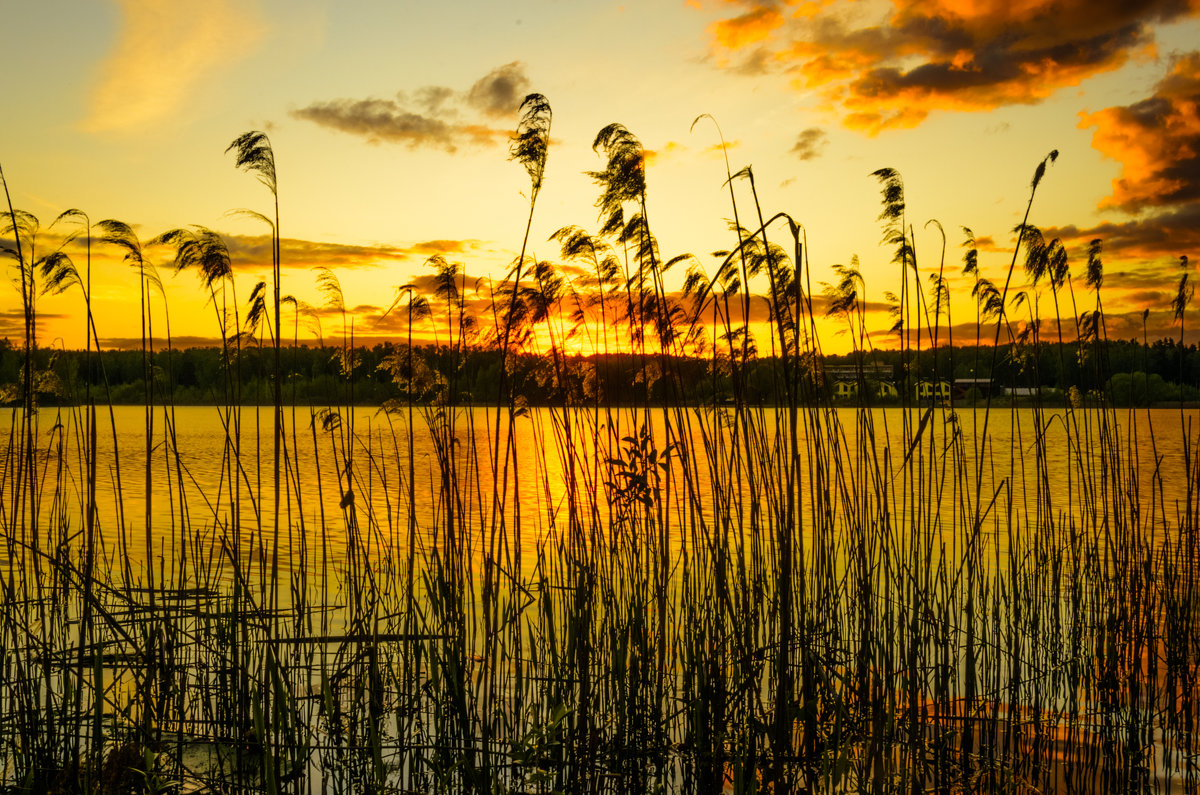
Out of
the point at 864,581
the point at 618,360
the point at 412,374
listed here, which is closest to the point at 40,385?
the point at 412,374

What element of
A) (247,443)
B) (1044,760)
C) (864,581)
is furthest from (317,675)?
(247,443)

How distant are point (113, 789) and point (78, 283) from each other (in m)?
1.88

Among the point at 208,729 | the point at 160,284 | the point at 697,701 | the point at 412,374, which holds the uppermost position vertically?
the point at 160,284

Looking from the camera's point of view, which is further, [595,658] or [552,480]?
[552,480]

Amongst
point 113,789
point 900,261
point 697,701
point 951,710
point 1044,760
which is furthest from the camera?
point 900,261

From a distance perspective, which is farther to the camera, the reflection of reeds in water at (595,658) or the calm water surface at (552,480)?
the calm water surface at (552,480)

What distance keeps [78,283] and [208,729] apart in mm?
1894

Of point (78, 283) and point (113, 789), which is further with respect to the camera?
point (78, 283)

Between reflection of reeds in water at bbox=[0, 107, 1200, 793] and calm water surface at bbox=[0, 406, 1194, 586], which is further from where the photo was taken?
calm water surface at bbox=[0, 406, 1194, 586]

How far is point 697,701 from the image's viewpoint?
2.92 metres

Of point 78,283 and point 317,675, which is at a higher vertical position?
point 78,283

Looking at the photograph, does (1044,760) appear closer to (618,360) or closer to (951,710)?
(951,710)

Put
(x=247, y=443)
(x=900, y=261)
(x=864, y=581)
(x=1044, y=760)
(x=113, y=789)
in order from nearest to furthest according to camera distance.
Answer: (x=113, y=789)
(x=864, y=581)
(x=1044, y=760)
(x=900, y=261)
(x=247, y=443)

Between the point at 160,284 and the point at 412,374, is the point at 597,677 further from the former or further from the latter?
the point at 160,284
